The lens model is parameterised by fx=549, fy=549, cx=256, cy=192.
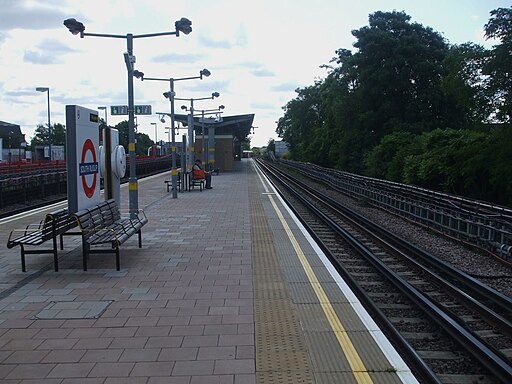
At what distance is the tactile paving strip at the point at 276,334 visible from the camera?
14.1 feet

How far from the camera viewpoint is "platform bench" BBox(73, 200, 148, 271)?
7.98 meters

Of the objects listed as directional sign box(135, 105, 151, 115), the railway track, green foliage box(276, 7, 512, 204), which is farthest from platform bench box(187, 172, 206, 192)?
the railway track

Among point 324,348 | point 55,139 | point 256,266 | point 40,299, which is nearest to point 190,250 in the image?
point 256,266

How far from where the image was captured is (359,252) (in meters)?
10.7

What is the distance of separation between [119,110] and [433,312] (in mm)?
10809

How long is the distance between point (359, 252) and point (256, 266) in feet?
10.0

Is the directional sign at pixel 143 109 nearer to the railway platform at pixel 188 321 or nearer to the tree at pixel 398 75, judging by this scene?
the railway platform at pixel 188 321

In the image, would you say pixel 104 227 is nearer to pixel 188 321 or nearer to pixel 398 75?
pixel 188 321

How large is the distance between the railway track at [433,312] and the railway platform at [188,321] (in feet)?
1.36

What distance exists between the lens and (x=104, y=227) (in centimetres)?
908

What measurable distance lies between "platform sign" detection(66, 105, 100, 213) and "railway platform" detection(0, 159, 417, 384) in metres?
1.01

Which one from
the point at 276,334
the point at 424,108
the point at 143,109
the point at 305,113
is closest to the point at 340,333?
the point at 276,334

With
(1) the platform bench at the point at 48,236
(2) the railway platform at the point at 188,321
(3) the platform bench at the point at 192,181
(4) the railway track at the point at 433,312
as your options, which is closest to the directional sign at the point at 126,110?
(2) the railway platform at the point at 188,321

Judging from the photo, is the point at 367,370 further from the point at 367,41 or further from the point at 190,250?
the point at 367,41
